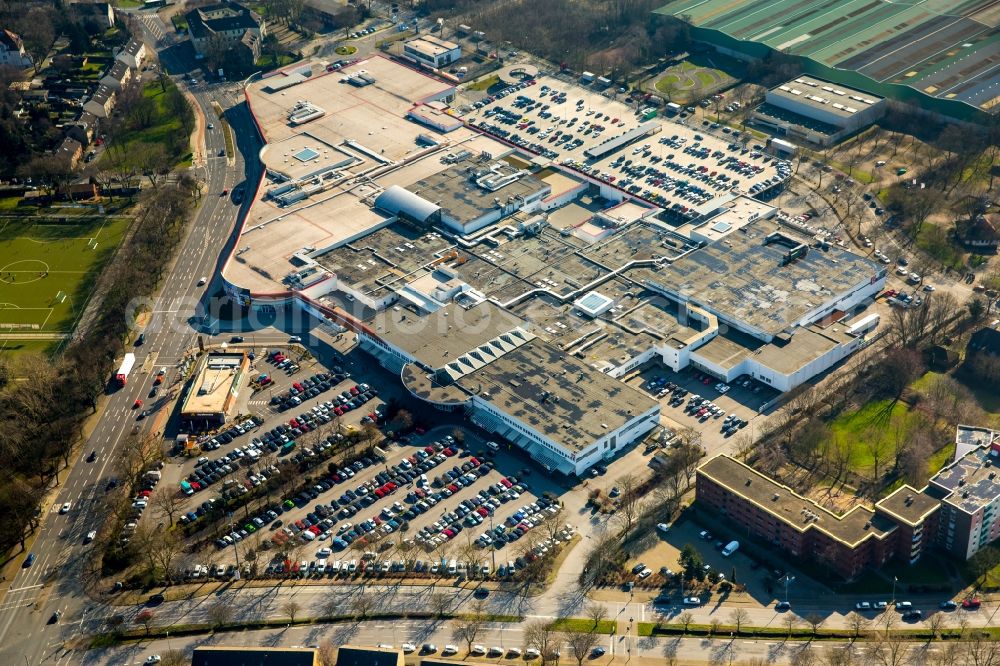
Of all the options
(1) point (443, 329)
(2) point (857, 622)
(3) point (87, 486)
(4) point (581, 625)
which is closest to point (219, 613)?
(3) point (87, 486)

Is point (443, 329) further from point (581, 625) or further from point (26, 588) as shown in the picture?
point (26, 588)

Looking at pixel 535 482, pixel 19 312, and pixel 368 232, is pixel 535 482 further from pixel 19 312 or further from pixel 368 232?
pixel 19 312

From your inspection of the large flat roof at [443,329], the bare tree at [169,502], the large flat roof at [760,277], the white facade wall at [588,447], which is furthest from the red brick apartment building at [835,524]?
the bare tree at [169,502]

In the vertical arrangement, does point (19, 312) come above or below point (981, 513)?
below

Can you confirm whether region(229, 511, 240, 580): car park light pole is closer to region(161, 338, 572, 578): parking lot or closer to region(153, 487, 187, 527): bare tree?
region(161, 338, 572, 578): parking lot

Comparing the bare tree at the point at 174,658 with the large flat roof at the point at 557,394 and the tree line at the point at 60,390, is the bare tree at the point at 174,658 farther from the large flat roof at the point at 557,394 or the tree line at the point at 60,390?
the large flat roof at the point at 557,394

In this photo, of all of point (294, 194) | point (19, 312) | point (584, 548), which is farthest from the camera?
point (294, 194)

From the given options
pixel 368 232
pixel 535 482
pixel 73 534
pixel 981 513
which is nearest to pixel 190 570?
pixel 73 534
